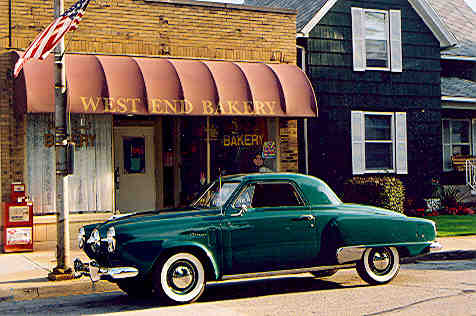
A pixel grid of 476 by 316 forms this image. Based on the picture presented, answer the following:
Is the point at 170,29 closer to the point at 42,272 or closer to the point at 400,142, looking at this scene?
the point at 42,272

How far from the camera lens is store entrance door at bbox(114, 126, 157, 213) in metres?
16.3

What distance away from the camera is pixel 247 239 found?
813 cm

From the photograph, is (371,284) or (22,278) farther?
(22,278)

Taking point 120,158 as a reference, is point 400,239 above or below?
below

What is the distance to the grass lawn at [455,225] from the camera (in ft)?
48.9

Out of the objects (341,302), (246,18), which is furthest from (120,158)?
(341,302)

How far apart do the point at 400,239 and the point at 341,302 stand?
1607mm

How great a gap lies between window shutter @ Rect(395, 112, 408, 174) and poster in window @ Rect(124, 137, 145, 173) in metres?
7.44

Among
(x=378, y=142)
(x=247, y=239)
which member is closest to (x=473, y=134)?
(x=378, y=142)

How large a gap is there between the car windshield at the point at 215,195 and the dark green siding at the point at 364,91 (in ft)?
31.1

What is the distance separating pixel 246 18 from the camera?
51.3 ft

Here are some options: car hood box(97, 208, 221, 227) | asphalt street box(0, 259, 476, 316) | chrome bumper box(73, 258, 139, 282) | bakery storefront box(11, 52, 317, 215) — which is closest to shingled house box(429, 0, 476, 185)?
bakery storefront box(11, 52, 317, 215)

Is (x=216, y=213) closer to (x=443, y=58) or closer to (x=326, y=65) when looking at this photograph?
(x=326, y=65)

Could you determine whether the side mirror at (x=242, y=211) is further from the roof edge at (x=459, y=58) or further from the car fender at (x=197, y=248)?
the roof edge at (x=459, y=58)
